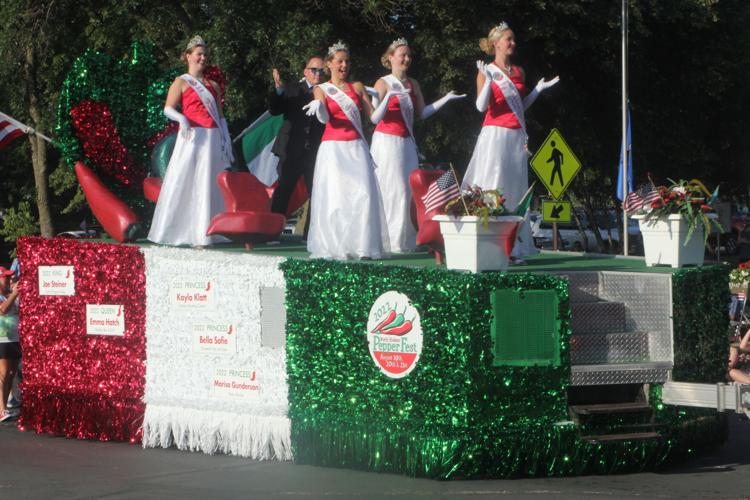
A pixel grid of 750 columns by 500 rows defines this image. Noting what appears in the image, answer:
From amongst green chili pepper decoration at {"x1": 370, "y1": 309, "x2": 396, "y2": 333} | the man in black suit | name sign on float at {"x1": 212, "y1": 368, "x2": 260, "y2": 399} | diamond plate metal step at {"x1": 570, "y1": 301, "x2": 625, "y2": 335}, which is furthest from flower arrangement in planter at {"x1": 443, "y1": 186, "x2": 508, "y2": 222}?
the man in black suit

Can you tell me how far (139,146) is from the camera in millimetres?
13195

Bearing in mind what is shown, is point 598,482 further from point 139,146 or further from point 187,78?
point 139,146

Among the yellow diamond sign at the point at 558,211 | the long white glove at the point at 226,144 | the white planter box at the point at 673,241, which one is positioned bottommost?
the white planter box at the point at 673,241

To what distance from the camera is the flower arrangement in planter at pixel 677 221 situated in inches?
395

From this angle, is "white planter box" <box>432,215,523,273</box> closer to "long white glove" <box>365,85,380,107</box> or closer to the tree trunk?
"long white glove" <box>365,85,380,107</box>

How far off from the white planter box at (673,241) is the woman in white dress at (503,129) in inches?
50.7

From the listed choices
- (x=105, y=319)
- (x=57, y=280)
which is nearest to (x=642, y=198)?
(x=105, y=319)

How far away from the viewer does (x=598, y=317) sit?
9422mm

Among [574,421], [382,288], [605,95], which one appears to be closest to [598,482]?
[574,421]

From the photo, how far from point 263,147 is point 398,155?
12.6 feet

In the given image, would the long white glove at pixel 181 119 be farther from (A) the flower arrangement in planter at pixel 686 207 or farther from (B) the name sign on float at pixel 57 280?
(A) the flower arrangement in planter at pixel 686 207

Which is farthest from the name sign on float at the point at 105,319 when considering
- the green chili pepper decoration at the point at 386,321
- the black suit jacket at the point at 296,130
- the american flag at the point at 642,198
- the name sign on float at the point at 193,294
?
the american flag at the point at 642,198

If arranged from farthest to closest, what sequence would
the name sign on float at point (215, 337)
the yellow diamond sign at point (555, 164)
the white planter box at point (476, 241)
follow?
the yellow diamond sign at point (555, 164) → the name sign on float at point (215, 337) → the white planter box at point (476, 241)

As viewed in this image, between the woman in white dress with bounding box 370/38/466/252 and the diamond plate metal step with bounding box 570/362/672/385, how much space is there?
10.5 ft
